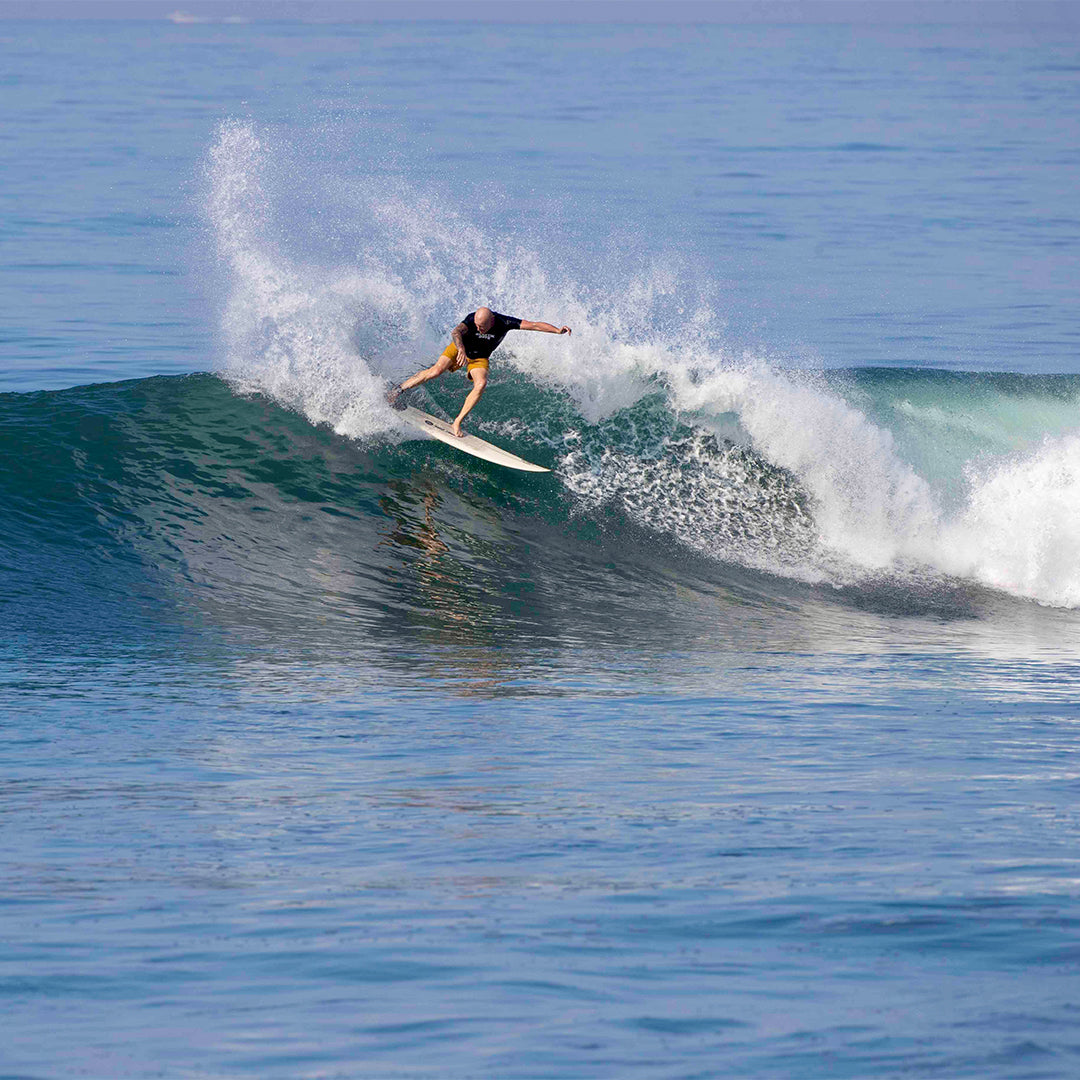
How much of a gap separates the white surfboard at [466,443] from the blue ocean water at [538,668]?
15cm

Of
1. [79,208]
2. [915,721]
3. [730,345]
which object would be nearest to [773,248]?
[730,345]

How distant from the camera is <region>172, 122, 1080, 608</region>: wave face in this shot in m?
13.3

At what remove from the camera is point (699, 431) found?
14.5 meters

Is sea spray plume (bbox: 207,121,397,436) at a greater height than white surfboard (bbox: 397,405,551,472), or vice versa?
sea spray plume (bbox: 207,121,397,436)

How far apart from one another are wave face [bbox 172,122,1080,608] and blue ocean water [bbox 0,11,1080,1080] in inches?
1.9

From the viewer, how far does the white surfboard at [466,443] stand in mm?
13742

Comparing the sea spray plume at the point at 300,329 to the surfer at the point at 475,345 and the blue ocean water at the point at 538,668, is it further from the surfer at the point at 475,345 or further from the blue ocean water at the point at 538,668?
the surfer at the point at 475,345

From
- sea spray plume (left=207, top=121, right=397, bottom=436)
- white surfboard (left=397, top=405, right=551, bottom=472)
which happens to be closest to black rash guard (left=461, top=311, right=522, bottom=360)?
white surfboard (left=397, top=405, right=551, bottom=472)

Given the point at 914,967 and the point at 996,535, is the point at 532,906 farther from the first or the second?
the point at 996,535

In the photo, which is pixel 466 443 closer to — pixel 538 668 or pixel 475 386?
pixel 475 386

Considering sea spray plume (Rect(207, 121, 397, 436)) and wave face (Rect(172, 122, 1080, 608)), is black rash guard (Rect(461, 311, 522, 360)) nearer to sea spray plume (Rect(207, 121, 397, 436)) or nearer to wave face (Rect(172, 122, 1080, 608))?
wave face (Rect(172, 122, 1080, 608))

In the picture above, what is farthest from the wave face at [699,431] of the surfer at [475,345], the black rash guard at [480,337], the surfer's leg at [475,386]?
the black rash guard at [480,337]

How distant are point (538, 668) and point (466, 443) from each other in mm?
4710

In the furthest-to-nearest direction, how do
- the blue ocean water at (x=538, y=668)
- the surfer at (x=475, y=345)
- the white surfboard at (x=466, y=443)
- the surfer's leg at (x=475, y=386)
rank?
Result: the white surfboard at (x=466, y=443) → the surfer's leg at (x=475, y=386) → the surfer at (x=475, y=345) → the blue ocean water at (x=538, y=668)
